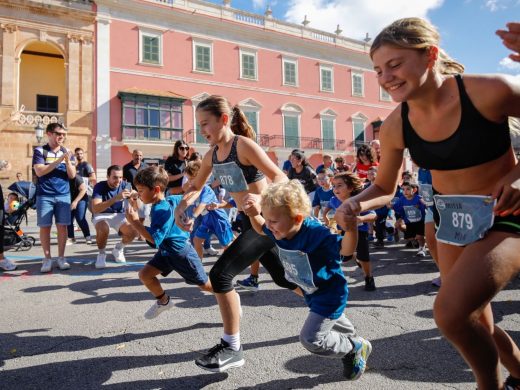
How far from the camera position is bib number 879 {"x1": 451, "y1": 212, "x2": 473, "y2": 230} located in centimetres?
172

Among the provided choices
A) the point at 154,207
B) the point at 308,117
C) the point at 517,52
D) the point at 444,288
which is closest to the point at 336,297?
the point at 444,288

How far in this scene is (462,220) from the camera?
177cm

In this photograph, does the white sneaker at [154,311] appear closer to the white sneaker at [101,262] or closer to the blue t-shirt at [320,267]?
the blue t-shirt at [320,267]

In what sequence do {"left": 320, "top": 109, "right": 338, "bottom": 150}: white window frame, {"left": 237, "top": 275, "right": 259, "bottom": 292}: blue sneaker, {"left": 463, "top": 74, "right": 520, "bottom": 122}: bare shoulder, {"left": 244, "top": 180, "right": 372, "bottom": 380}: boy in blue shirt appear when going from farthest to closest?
{"left": 320, "top": 109, "right": 338, "bottom": 150}: white window frame → {"left": 237, "top": 275, "right": 259, "bottom": 292}: blue sneaker → {"left": 244, "top": 180, "right": 372, "bottom": 380}: boy in blue shirt → {"left": 463, "top": 74, "right": 520, "bottom": 122}: bare shoulder

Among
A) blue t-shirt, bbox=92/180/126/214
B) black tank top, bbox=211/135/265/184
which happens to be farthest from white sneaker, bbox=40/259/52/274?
black tank top, bbox=211/135/265/184

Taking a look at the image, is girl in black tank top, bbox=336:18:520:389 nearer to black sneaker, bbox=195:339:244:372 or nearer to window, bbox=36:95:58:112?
black sneaker, bbox=195:339:244:372

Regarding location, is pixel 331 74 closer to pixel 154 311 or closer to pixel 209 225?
pixel 209 225

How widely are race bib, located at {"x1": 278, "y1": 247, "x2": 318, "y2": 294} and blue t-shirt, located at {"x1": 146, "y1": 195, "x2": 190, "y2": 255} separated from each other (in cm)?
124

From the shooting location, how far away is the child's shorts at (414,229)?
278 inches

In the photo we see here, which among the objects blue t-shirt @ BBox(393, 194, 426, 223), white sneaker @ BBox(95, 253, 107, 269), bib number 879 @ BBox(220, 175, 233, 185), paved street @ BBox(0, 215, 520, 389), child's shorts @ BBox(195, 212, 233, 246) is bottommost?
paved street @ BBox(0, 215, 520, 389)

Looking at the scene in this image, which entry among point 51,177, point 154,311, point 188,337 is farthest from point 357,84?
point 188,337

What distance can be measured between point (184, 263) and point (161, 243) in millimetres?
272

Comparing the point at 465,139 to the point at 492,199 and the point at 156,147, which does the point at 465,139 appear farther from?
the point at 156,147

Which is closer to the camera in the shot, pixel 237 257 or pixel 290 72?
pixel 237 257
